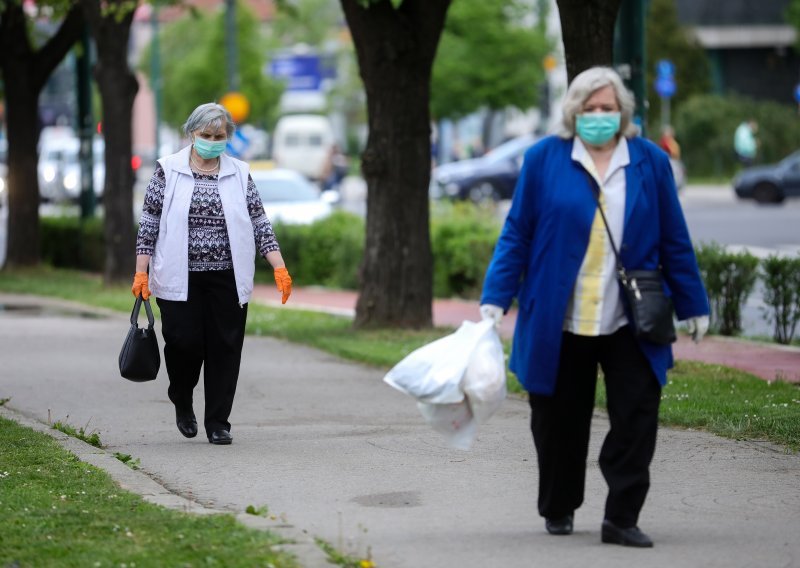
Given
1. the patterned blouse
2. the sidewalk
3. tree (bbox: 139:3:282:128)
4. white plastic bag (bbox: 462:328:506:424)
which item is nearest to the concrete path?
white plastic bag (bbox: 462:328:506:424)

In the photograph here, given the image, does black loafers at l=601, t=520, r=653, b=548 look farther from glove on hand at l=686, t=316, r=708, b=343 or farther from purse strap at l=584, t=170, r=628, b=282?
purse strap at l=584, t=170, r=628, b=282

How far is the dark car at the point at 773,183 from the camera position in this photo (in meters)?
38.0

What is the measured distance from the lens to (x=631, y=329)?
594 centimetres

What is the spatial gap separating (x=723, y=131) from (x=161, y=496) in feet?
146

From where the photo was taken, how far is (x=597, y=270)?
19.4 feet

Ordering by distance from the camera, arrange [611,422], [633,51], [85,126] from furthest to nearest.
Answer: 1. [85,126]
2. [633,51]
3. [611,422]

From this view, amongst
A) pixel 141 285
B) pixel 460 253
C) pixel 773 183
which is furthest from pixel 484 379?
pixel 773 183

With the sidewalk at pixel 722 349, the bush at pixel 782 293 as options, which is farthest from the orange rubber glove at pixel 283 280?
the bush at pixel 782 293

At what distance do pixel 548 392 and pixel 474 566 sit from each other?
0.71m

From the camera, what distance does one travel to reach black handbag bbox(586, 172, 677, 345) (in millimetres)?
5824

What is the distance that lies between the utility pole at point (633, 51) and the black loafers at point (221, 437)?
17.2 ft

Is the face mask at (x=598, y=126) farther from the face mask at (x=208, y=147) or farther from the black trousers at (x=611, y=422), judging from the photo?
the face mask at (x=208, y=147)

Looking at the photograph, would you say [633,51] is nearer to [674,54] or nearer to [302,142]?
[674,54]

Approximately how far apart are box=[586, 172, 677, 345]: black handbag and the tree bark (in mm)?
8415
